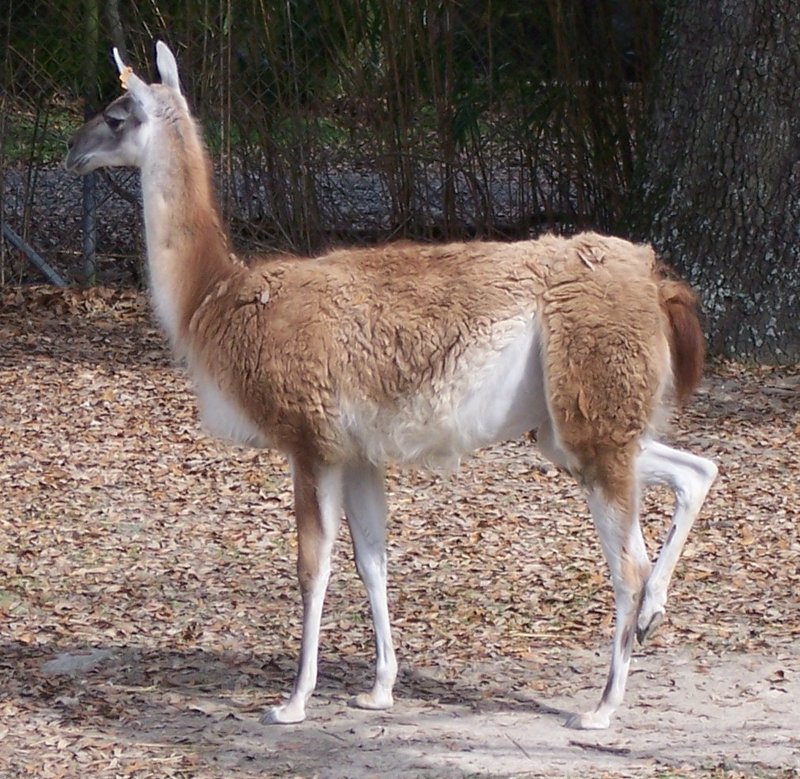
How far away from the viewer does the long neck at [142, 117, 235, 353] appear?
5156 millimetres

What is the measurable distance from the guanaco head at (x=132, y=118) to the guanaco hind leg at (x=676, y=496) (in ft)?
6.57

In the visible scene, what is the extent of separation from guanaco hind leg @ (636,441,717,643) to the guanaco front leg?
0.99 m

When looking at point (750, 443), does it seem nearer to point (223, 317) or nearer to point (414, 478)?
point (414, 478)

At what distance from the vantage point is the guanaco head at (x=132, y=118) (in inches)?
205

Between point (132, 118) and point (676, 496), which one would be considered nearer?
point (676, 496)

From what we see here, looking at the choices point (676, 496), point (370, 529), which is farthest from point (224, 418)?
point (676, 496)

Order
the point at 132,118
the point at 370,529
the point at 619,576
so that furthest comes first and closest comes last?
the point at 132,118 < the point at 370,529 < the point at 619,576

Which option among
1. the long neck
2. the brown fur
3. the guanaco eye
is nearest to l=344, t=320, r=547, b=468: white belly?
the brown fur

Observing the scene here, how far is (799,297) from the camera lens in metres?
8.91

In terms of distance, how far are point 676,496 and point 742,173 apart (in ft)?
14.7

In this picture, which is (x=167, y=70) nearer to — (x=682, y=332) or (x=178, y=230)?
(x=178, y=230)

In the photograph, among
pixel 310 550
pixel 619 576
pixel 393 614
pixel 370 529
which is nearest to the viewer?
pixel 619 576

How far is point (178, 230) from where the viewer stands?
5.17m

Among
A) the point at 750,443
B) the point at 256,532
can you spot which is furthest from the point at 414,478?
the point at 750,443
